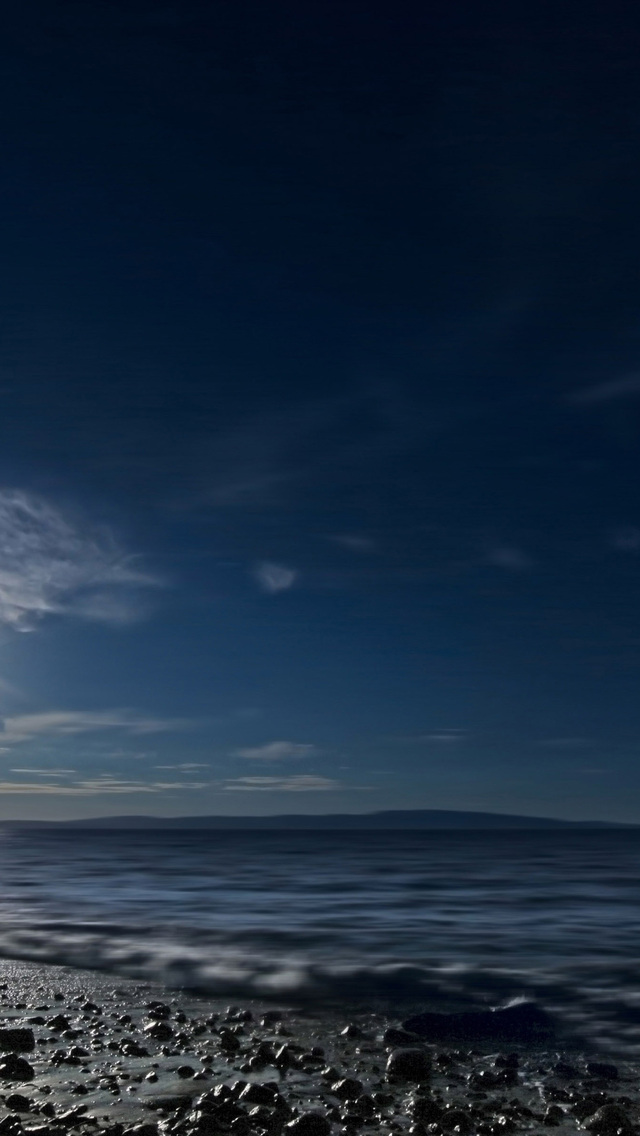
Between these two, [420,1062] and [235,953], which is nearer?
[420,1062]

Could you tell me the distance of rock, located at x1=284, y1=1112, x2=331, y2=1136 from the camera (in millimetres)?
8086

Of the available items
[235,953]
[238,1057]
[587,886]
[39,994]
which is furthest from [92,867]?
[238,1057]

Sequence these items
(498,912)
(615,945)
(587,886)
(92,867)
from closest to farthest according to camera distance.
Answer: (615,945)
(498,912)
(587,886)
(92,867)

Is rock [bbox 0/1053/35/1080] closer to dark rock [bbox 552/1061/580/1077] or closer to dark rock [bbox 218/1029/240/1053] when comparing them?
dark rock [bbox 218/1029/240/1053]

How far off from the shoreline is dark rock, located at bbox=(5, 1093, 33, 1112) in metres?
0.01

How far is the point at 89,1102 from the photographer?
8742 millimetres

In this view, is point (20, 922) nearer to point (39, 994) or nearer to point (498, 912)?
point (39, 994)

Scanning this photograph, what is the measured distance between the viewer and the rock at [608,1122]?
8688mm

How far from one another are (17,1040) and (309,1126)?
4493 millimetres

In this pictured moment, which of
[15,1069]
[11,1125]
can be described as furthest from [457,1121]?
[15,1069]

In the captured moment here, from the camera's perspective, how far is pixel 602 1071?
11.0 m

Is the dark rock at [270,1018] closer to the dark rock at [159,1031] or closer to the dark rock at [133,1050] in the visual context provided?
the dark rock at [159,1031]

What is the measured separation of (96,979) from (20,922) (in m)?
10.6

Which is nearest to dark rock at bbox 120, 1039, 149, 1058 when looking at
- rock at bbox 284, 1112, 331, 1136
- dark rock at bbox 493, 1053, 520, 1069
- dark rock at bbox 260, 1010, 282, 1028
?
dark rock at bbox 260, 1010, 282, 1028
